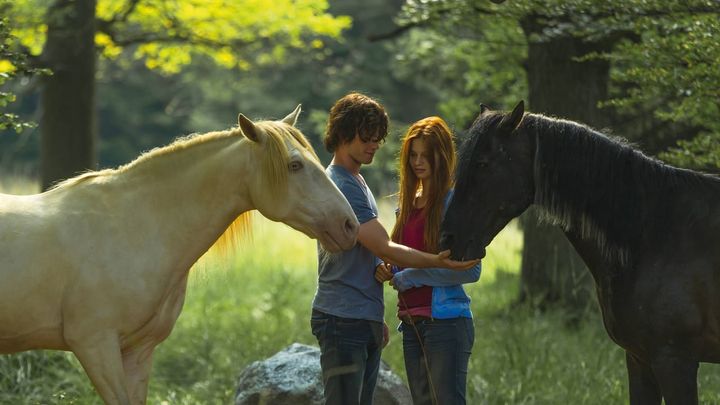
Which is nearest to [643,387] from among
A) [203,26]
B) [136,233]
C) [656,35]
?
[136,233]

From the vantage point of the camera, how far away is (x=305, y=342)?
798 cm

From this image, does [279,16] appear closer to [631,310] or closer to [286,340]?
[286,340]

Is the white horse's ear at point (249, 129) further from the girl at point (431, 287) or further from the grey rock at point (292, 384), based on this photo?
the grey rock at point (292, 384)

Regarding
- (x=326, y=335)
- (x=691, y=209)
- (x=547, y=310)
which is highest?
(x=691, y=209)

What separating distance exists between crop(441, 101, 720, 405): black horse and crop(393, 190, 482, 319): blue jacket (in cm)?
13

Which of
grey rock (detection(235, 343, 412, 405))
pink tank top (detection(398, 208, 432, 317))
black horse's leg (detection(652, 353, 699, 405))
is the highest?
pink tank top (detection(398, 208, 432, 317))

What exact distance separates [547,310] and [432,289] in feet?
14.8

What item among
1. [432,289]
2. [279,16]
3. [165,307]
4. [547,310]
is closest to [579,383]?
[547,310]

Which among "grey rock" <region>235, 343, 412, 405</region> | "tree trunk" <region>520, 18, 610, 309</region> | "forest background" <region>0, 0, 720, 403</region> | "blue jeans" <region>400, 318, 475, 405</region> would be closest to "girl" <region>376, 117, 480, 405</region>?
"blue jeans" <region>400, 318, 475, 405</region>

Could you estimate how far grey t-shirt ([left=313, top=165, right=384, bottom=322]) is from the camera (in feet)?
13.9

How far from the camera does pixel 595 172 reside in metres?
4.42

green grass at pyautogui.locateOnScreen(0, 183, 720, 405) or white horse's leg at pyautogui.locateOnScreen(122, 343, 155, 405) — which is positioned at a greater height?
white horse's leg at pyautogui.locateOnScreen(122, 343, 155, 405)

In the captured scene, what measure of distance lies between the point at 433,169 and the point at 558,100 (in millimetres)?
4865

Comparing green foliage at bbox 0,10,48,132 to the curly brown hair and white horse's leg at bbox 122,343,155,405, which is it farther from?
the curly brown hair
